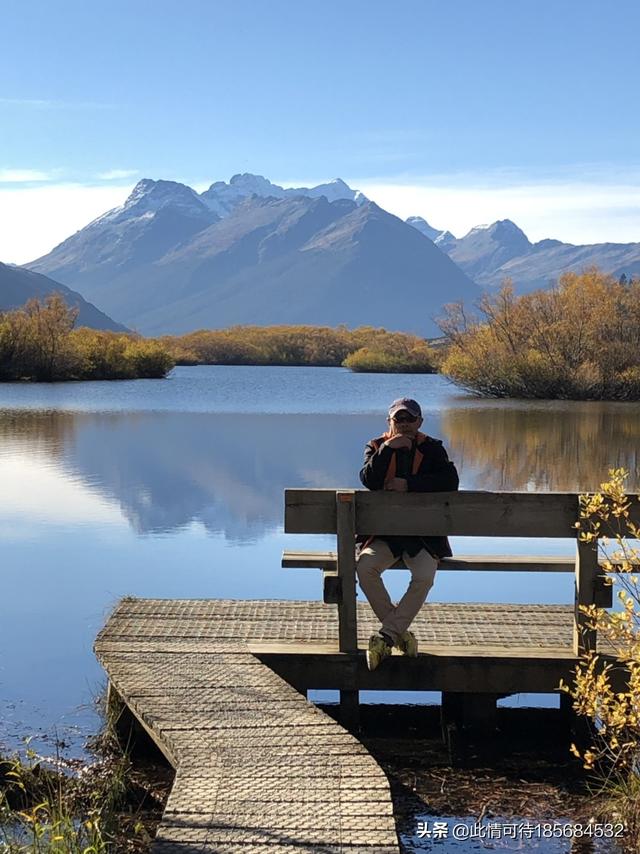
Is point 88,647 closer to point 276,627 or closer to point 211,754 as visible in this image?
point 276,627

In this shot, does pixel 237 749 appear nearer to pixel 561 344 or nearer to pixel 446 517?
pixel 446 517

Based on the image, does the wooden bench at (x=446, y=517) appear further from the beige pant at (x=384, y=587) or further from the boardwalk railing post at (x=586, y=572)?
the beige pant at (x=384, y=587)

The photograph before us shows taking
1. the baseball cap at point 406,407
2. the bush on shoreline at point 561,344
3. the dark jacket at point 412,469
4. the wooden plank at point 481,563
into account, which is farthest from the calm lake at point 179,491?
the bush on shoreline at point 561,344

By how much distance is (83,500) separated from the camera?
18.3 meters

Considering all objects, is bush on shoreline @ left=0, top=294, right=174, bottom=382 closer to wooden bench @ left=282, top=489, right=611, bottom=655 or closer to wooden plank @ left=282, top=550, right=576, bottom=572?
wooden plank @ left=282, top=550, right=576, bottom=572

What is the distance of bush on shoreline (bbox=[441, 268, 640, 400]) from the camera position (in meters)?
49.3

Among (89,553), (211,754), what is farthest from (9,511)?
(211,754)

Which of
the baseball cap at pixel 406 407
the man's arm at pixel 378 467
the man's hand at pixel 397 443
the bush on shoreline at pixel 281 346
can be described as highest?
the baseball cap at pixel 406 407

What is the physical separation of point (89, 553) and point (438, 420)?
23.3 meters

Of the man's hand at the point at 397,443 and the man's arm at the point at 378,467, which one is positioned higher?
the man's hand at the point at 397,443

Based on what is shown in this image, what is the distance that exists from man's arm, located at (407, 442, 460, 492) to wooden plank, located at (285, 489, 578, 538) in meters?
0.07

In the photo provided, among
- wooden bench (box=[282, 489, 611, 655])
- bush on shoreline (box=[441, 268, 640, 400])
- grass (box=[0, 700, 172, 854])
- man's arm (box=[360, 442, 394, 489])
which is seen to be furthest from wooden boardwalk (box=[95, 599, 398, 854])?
bush on shoreline (box=[441, 268, 640, 400])

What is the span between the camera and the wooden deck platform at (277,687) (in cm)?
513

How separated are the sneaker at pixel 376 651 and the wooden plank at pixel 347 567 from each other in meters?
0.18
